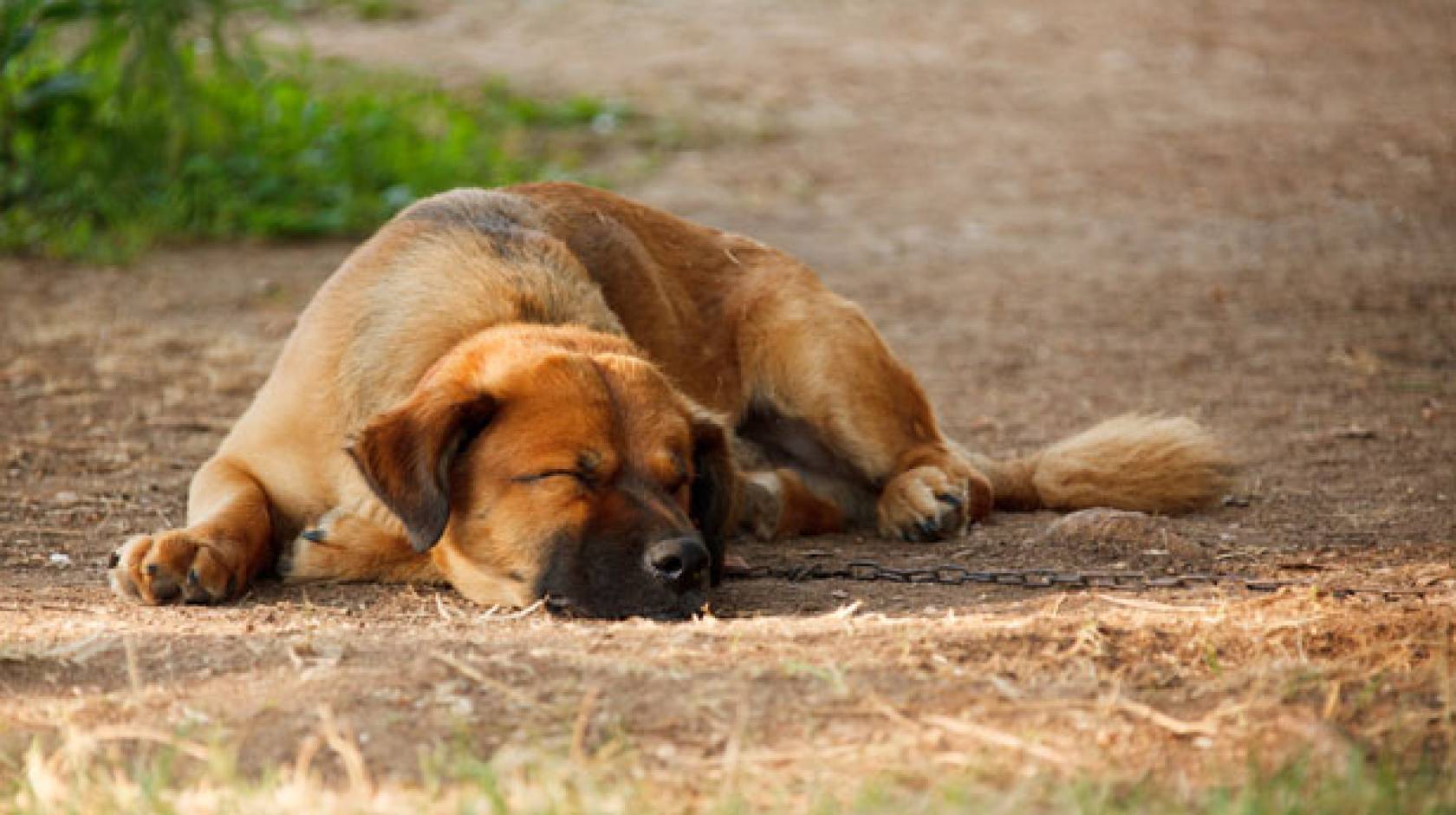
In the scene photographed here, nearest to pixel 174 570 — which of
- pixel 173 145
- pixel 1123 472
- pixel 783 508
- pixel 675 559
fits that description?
pixel 675 559

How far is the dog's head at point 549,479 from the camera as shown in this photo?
171 inches

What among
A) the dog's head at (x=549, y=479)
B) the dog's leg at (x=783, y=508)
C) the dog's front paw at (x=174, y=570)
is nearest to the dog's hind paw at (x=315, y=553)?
the dog's front paw at (x=174, y=570)

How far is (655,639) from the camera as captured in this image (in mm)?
3920

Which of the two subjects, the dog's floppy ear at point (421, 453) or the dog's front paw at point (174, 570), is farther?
the dog's front paw at point (174, 570)

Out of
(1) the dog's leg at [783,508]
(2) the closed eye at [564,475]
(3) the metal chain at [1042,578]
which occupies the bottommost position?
(1) the dog's leg at [783,508]

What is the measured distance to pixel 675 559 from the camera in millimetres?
4312

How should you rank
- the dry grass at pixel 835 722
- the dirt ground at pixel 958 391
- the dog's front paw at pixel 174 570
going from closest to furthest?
1. the dry grass at pixel 835 722
2. the dirt ground at pixel 958 391
3. the dog's front paw at pixel 174 570

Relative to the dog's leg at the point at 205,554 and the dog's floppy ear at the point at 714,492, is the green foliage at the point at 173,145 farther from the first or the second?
the dog's floppy ear at the point at 714,492

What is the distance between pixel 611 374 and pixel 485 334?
17.7 inches

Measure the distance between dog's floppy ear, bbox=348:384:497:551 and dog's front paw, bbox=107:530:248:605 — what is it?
505mm

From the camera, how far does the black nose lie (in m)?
4.31

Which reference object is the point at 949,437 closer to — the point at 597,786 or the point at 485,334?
the point at 485,334

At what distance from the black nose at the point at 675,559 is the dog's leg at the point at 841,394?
5.38 ft

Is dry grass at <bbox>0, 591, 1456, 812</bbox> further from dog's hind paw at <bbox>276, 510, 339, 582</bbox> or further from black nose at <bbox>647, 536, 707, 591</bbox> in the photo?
dog's hind paw at <bbox>276, 510, 339, 582</bbox>
